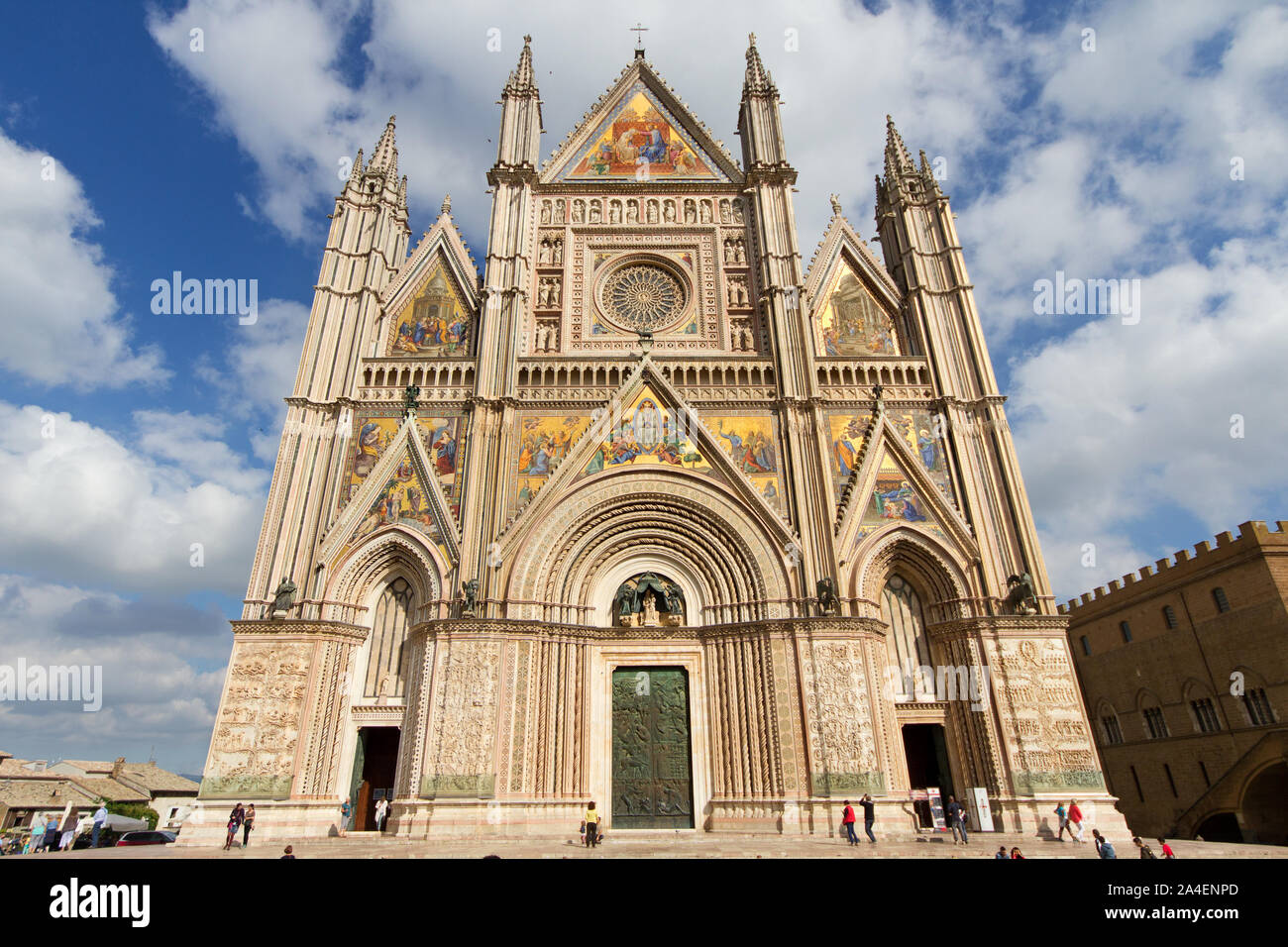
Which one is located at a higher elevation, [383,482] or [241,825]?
[383,482]

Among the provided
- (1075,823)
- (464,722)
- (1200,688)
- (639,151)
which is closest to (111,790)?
(464,722)

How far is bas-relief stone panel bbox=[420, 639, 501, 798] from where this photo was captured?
658 inches

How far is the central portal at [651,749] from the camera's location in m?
17.8

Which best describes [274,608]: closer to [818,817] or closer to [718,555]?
[718,555]

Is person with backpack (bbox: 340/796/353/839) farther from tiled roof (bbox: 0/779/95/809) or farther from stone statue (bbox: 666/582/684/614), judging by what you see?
tiled roof (bbox: 0/779/95/809)

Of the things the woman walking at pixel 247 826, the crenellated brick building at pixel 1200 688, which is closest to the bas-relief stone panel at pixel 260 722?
the woman walking at pixel 247 826

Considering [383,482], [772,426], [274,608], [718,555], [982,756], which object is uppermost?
[772,426]

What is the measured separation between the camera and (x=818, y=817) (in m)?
16.6

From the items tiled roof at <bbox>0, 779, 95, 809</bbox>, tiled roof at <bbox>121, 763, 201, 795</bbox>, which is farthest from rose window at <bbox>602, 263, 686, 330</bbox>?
tiled roof at <bbox>121, 763, 201, 795</bbox>

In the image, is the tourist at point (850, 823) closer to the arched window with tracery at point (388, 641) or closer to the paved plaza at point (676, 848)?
the paved plaza at point (676, 848)

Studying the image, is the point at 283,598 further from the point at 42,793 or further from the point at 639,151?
the point at 42,793

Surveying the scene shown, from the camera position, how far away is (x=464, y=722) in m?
17.2

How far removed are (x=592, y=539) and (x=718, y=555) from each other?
11.9 feet
